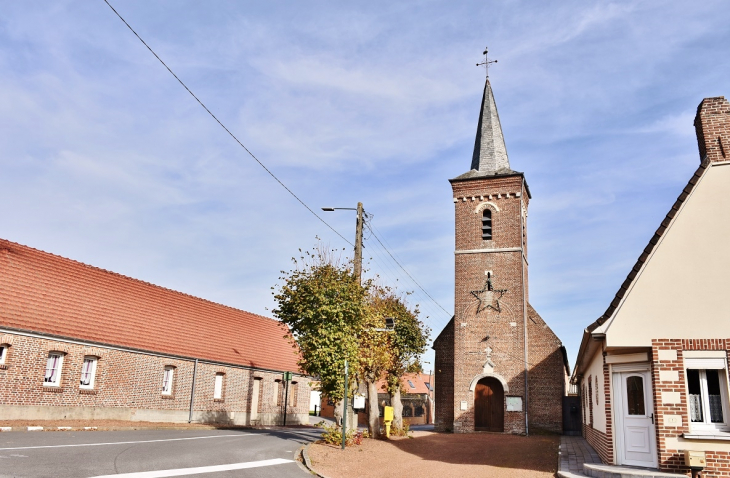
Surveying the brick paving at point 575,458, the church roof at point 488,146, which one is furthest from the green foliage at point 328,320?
the church roof at point 488,146

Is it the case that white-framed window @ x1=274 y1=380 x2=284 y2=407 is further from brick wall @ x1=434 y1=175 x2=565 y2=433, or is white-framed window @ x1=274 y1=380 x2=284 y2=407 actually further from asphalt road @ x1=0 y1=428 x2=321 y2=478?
asphalt road @ x1=0 y1=428 x2=321 y2=478

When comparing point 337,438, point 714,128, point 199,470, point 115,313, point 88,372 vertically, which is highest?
point 714,128

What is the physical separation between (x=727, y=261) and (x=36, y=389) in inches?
800

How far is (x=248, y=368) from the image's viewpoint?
100 ft

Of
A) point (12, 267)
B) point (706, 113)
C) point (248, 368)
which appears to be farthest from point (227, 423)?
point (706, 113)

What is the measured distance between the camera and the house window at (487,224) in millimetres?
29469

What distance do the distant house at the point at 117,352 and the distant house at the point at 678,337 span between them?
1738 centimetres

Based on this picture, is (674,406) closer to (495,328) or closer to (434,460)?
(434,460)

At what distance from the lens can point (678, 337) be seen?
1198cm

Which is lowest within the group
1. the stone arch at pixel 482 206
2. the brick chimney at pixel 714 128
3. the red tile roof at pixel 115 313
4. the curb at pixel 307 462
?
the curb at pixel 307 462

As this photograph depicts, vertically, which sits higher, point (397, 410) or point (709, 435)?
point (709, 435)

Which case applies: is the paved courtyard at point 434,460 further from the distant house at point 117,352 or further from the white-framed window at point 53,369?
the white-framed window at point 53,369

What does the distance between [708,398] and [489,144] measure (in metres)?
21.5

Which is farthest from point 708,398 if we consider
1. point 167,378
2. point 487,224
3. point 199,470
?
point 167,378
